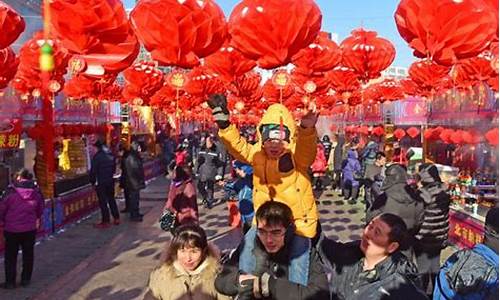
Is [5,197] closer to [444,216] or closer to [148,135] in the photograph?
[444,216]

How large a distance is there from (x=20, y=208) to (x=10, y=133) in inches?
134

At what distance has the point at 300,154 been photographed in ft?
14.3

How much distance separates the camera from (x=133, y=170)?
1246 cm

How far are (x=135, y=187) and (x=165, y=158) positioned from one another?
11066 millimetres

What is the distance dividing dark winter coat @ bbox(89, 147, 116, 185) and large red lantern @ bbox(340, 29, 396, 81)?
19.6ft

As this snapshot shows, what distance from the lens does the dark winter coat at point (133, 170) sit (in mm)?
12352

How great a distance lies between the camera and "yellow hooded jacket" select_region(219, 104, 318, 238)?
4.32 metres

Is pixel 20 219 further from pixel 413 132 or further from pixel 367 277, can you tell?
pixel 413 132

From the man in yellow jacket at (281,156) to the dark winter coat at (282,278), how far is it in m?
1.09

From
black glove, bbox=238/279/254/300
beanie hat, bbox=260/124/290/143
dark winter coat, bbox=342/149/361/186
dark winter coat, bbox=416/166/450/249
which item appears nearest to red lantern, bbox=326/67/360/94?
dark winter coat, bbox=416/166/450/249

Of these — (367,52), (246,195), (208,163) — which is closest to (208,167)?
(208,163)

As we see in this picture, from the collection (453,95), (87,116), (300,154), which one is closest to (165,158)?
(87,116)

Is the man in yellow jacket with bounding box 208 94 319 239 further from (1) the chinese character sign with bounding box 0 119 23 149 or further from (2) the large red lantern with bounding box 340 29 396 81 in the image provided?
(1) the chinese character sign with bounding box 0 119 23 149

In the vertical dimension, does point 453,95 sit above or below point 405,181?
above
